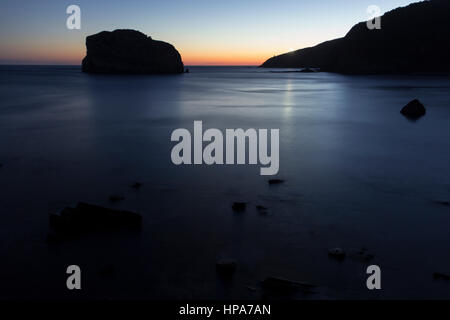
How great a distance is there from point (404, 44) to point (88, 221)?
141m

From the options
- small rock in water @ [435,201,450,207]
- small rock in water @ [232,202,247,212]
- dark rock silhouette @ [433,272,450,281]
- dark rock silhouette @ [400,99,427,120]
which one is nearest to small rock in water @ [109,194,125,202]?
small rock in water @ [232,202,247,212]

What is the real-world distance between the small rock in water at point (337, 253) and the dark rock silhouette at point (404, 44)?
426 feet

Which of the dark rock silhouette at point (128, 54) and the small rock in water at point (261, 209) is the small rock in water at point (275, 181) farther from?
the dark rock silhouette at point (128, 54)

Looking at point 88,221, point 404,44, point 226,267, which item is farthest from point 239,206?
point 404,44

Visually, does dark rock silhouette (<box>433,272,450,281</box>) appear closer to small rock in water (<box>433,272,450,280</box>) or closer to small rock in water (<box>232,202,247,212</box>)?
small rock in water (<box>433,272,450,280</box>)

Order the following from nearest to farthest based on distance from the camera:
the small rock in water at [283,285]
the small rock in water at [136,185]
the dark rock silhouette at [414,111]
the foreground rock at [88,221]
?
the small rock in water at [283,285] < the foreground rock at [88,221] < the small rock in water at [136,185] < the dark rock silhouette at [414,111]

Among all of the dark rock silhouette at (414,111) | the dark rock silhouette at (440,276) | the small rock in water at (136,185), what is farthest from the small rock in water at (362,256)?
the dark rock silhouette at (414,111)

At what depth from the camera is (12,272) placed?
6.56m

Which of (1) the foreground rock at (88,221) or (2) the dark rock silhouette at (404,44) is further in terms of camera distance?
(2) the dark rock silhouette at (404,44)

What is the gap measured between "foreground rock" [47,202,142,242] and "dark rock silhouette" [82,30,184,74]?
469 ft

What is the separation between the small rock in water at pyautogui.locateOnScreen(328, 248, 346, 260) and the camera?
7054 millimetres

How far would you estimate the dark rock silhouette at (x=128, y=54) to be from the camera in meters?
138
